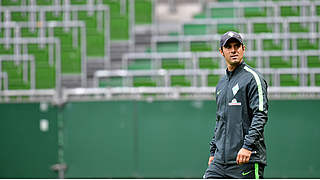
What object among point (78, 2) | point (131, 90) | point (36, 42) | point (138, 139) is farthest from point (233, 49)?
point (78, 2)

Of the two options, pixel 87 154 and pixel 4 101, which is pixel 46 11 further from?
pixel 87 154

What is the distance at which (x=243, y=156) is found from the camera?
2.96 metres

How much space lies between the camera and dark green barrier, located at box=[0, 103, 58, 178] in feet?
21.9

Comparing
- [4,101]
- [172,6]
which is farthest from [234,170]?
[172,6]

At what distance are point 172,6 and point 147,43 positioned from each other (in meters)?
2.44

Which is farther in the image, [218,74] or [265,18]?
[265,18]

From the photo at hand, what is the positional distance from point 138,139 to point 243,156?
12.3ft

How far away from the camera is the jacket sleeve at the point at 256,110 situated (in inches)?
116

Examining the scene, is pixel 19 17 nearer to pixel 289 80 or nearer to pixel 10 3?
pixel 10 3

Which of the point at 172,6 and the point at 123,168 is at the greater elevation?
the point at 172,6

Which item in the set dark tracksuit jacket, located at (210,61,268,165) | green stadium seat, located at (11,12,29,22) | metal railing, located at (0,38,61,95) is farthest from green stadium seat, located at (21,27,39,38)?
dark tracksuit jacket, located at (210,61,268,165)

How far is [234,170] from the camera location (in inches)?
122

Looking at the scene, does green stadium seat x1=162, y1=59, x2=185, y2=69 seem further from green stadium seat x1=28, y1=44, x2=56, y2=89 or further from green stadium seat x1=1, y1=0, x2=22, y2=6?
green stadium seat x1=1, y1=0, x2=22, y2=6

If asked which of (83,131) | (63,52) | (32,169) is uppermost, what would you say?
(63,52)
